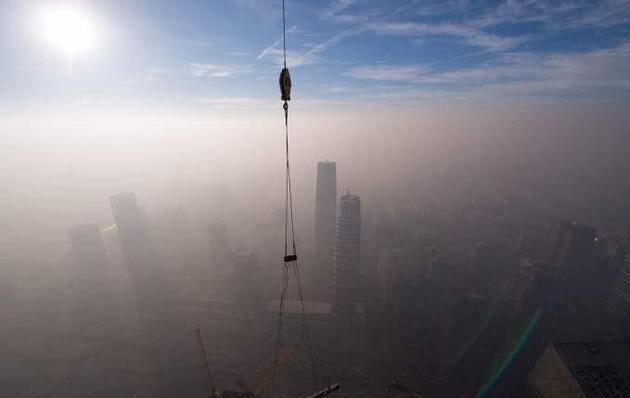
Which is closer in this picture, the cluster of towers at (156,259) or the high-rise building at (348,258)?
the high-rise building at (348,258)

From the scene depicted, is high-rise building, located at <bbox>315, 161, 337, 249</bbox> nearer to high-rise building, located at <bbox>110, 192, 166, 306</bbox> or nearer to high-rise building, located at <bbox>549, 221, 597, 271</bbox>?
high-rise building, located at <bbox>110, 192, 166, 306</bbox>

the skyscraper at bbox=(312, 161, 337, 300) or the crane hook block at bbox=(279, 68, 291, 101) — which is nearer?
the crane hook block at bbox=(279, 68, 291, 101)

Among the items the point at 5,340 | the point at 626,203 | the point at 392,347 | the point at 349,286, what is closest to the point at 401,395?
the point at 392,347

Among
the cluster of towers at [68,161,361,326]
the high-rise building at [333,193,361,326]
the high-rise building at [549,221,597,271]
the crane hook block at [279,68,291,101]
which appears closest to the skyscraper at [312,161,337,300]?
the cluster of towers at [68,161,361,326]

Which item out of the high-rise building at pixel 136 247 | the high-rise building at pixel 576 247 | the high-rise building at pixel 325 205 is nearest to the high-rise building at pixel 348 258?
the high-rise building at pixel 325 205

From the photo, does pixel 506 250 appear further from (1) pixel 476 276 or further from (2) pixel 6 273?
(2) pixel 6 273

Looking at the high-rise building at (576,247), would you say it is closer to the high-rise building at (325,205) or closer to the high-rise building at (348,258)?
the high-rise building at (348,258)

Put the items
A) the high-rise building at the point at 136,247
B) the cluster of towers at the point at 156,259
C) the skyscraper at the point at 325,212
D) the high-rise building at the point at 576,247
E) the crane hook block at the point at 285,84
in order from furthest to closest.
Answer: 1. the skyscraper at the point at 325,212
2. the high-rise building at the point at 576,247
3. the high-rise building at the point at 136,247
4. the cluster of towers at the point at 156,259
5. the crane hook block at the point at 285,84
